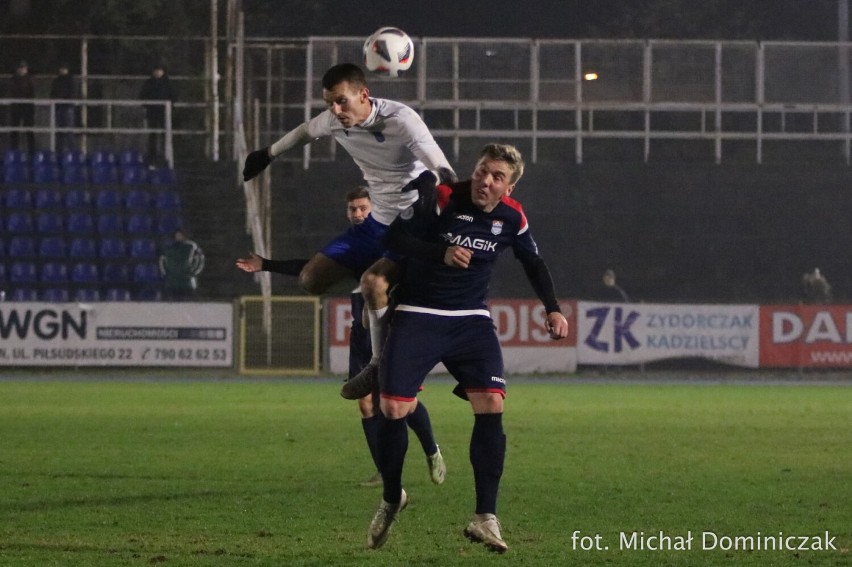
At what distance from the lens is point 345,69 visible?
876 cm

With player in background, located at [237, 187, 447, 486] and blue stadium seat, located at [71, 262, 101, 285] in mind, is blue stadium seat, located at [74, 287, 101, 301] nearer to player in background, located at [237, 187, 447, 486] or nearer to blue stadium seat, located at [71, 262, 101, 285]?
blue stadium seat, located at [71, 262, 101, 285]

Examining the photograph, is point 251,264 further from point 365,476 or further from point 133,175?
point 133,175

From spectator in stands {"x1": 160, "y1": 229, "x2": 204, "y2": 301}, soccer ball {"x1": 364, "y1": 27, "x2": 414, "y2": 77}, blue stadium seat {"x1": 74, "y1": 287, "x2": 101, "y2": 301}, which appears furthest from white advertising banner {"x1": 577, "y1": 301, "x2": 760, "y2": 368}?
soccer ball {"x1": 364, "y1": 27, "x2": 414, "y2": 77}

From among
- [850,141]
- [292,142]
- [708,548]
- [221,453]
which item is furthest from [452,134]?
[708,548]

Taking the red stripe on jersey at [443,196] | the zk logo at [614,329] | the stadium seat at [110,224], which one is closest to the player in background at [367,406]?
the red stripe on jersey at [443,196]

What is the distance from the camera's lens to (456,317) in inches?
318

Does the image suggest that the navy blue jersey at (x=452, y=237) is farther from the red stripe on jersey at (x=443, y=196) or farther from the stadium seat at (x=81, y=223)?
the stadium seat at (x=81, y=223)

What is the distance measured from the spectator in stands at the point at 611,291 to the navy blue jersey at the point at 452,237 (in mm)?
18435

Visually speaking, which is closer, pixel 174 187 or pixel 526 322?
pixel 526 322

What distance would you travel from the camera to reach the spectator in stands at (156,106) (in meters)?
30.1

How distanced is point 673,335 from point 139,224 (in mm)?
10688

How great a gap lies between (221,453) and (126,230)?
57.0 feet

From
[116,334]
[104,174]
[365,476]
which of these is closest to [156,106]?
[104,174]

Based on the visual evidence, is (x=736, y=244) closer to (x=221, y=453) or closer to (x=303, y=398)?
(x=303, y=398)
